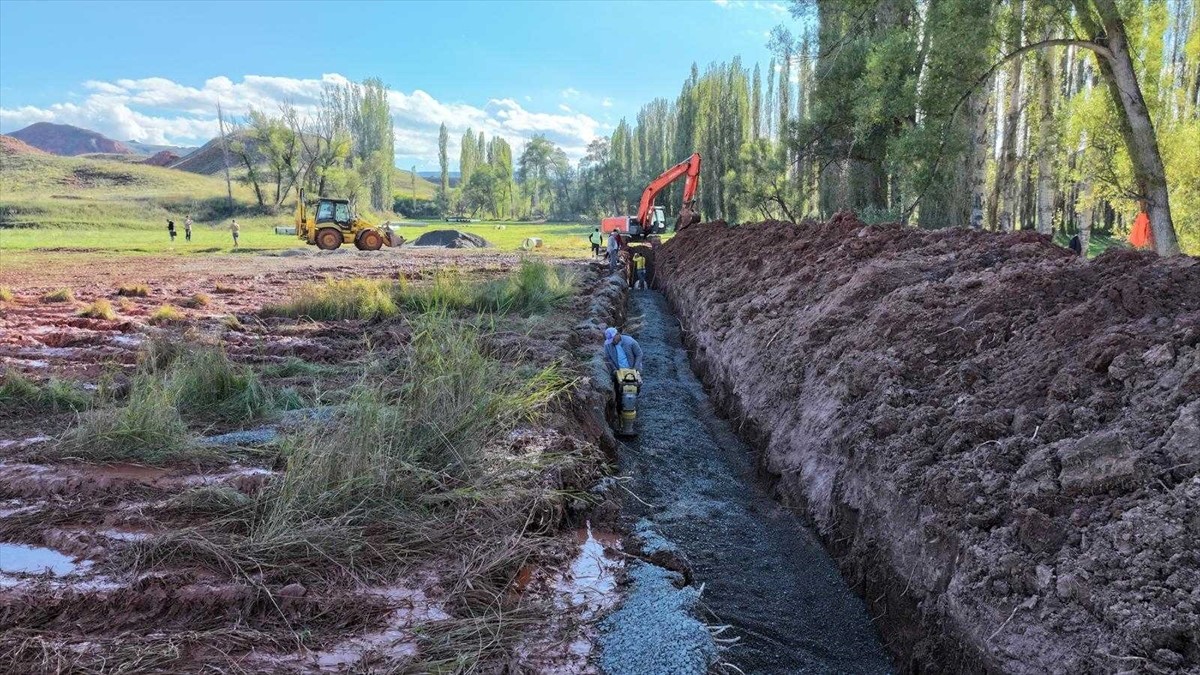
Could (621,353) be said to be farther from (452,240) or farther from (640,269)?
(452,240)

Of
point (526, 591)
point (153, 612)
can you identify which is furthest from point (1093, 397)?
point (153, 612)

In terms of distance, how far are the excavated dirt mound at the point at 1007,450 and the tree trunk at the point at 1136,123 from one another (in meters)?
3.98

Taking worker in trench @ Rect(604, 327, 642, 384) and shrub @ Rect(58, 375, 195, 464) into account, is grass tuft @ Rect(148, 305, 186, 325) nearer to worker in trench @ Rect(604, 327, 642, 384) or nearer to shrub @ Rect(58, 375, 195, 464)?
shrub @ Rect(58, 375, 195, 464)

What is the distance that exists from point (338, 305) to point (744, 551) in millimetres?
8775

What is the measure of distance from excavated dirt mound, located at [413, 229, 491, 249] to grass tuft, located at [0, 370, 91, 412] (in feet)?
104

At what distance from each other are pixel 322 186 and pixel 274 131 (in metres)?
5.53

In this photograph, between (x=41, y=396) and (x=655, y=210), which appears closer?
(x=41, y=396)

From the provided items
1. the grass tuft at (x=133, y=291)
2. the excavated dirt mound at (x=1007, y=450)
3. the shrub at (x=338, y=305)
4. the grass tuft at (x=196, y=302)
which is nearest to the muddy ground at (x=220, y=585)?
the excavated dirt mound at (x=1007, y=450)

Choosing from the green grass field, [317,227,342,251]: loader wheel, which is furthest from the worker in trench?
the green grass field

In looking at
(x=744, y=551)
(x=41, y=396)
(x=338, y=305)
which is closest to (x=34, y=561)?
(x=41, y=396)

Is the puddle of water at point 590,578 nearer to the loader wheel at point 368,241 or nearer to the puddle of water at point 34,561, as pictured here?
the puddle of water at point 34,561

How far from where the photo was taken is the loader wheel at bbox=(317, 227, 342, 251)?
99.5 feet

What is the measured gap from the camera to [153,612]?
311 cm

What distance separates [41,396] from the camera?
6.20 m
